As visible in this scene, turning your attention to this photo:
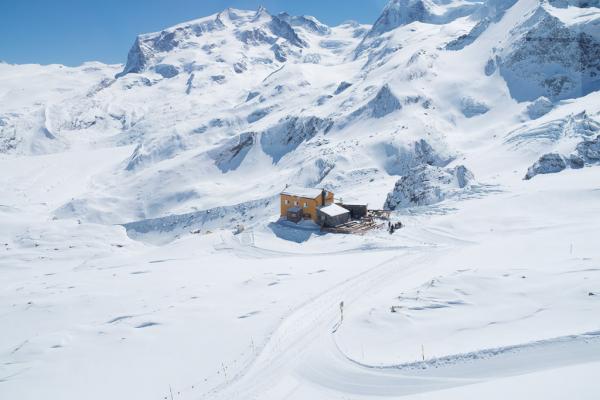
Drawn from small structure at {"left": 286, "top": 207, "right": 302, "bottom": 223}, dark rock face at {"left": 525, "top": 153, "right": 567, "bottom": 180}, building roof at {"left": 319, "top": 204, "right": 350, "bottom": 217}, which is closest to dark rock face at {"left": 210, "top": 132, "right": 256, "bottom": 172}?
small structure at {"left": 286, "top": 207, "right": 302, "bottom": 223}

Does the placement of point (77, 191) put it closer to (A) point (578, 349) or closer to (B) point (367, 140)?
(B) point (367, 140)

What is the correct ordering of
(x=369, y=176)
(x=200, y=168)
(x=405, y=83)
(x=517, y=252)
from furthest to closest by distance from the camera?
(x=200, y=168) → (x=405, y=83) → (x=369, y=176) → (x=517, y=252)

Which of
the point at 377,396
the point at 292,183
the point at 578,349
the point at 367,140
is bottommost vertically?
the point at 377,396

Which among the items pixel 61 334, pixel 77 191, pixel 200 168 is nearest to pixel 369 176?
pixel 200 168

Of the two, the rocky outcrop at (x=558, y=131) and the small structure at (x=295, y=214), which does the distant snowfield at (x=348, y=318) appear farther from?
the rocky outcrop at (x=558, y=131)

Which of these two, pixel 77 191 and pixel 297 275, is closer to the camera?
pixel 297 275

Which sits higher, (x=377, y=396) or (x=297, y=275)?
(x=297, y=275)

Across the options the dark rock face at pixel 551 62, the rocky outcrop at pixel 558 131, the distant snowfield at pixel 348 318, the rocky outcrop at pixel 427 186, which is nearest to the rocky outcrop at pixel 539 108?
the dark rock face at pixel 551 62
